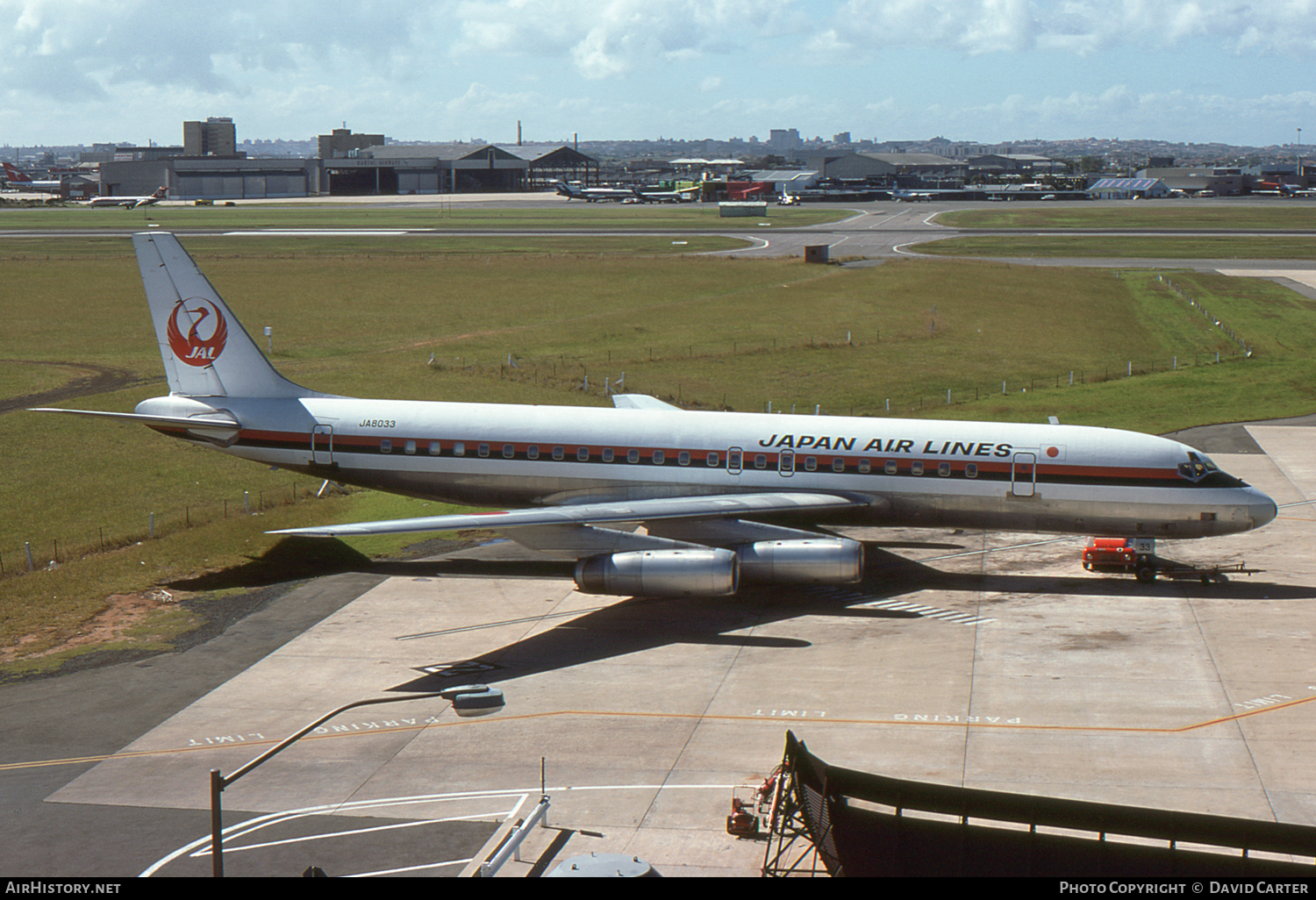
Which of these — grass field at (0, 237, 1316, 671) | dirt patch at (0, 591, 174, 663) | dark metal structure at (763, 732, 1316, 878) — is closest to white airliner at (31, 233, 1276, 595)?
grass field at (0, 237, 1316, 671)

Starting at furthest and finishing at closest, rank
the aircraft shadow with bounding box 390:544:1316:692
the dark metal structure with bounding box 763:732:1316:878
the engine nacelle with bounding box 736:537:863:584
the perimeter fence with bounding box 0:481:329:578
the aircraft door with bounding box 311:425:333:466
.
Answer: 1. the aircraft door with bounding box 311:425:333:466
2. the perimeter fence with bounding box 0:481:329:578
3. the engine nacelle with bounding box 736:537:863:584
4. the aircraft shadow with bounding box 390:544:1316:692
5. the dark metal structure with bounding box 763:732:1316:878

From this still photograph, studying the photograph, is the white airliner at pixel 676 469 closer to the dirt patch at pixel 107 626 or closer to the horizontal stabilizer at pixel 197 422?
the horizontal stabilizer at pixel 197 422

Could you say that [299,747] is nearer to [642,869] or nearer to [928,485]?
[642,869]

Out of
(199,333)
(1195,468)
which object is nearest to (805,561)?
(1195,468)

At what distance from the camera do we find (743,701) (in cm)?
2934

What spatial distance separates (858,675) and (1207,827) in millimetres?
14799

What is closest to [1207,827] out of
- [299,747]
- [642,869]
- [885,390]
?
[642,869]

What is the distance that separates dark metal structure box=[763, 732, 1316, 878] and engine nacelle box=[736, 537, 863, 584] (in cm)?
1601

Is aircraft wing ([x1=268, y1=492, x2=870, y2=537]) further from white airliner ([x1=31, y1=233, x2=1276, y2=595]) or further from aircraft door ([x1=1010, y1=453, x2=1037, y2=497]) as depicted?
aircraft door ([x1=1010, y1=453, x2=1037, y2=497])

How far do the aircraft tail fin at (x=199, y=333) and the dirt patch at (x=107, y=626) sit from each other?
8.22 meters

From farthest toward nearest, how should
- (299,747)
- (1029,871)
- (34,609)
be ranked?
(34,609) < (299,747) < (1029,871)

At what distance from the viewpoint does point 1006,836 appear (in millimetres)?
17438

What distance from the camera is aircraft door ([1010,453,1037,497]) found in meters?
37.2

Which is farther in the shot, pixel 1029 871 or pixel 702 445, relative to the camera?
pixel 702 445
